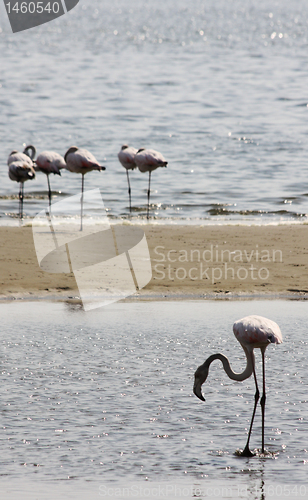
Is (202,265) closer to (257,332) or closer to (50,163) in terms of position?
(50,163)

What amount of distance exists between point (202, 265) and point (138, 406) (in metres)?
6.46

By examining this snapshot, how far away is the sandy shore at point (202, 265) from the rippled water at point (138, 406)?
1.65m

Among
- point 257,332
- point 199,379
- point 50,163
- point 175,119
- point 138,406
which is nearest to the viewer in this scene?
point 199,379

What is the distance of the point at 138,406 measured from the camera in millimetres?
6074

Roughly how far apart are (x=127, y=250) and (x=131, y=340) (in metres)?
4.99

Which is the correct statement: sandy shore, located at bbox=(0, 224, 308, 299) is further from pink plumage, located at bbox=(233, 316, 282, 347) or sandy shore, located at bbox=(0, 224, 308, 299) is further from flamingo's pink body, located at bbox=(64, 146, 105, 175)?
pink plumage, located at bbox=(233, 316, 282, 347)

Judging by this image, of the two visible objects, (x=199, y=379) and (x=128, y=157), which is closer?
(x=199, y=379)

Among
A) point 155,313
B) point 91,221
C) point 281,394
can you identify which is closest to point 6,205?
point 91,221

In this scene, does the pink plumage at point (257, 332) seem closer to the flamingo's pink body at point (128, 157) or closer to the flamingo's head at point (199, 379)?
the flamingo's head at point (199, 379)

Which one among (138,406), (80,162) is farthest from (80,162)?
(138,406)

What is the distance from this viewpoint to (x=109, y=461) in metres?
5.07

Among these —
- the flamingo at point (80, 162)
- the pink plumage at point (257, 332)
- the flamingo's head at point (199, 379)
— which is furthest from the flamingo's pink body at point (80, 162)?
the flamingo's head at point (199, 379)

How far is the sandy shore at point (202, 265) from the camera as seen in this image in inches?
436

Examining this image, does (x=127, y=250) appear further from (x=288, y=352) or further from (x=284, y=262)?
(x=288, y=352)
